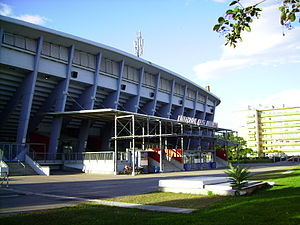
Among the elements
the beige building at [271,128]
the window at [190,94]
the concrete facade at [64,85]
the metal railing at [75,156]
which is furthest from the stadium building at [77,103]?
the beige building at [271,128]

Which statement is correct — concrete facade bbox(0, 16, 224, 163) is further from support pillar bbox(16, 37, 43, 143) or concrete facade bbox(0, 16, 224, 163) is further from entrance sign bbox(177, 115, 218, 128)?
entrance sign bbox(177, 115, 218, 128)

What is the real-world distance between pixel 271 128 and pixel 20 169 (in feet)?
350

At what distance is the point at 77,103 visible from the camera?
1634 inches

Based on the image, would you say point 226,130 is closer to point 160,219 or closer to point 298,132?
point 160,219

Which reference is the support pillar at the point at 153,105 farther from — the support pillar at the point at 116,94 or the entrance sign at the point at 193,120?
the support pillar at the point at 116,94

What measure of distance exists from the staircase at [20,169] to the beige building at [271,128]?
9494 centimetres

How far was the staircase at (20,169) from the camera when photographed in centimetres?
3177

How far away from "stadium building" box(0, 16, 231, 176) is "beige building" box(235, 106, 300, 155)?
72.0 meters

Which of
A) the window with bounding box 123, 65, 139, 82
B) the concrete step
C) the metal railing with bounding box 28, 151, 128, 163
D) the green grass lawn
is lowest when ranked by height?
the green grass lawn

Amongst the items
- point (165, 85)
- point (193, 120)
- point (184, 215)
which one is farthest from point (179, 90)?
point (184, 215)

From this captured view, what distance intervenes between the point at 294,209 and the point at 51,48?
1337 inches

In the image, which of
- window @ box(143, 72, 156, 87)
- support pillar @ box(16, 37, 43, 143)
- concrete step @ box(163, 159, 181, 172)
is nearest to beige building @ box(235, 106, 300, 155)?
window @ box(143, 72, 156, 87)

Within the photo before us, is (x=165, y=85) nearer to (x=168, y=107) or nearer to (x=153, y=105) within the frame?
(x=168, y=107)

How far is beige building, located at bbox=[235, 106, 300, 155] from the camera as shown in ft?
381
